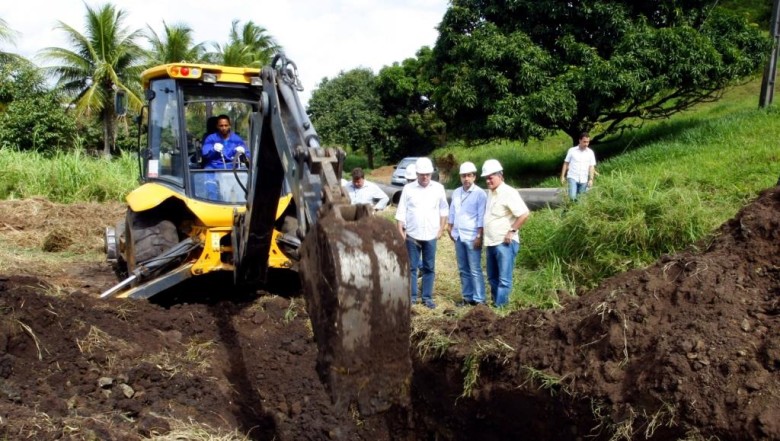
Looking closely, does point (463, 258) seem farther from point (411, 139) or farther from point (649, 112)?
point (411, 139)

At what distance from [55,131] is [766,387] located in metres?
26.4

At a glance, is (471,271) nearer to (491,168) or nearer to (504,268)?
(504,268)

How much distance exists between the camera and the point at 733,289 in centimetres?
446

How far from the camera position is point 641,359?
14.2 ft

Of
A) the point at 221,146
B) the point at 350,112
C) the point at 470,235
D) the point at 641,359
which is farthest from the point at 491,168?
the point at 350,112

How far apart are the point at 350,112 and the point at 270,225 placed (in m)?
35.4

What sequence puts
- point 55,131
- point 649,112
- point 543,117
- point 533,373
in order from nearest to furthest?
point 533,373
point 543,117
point 649,112
point 55,131

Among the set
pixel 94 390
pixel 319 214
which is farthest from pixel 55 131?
pixel 319 214

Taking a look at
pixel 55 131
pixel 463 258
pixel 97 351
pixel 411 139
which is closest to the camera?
pixel 97 351

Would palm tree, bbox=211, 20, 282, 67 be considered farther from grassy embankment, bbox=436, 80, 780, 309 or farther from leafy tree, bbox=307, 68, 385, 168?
grassy embankment, bbox=436, 80, 780, 309

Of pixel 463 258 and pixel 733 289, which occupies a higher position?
pixel 733 289

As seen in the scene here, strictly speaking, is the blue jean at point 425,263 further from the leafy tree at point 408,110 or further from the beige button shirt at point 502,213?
the leafy tree at point 408,110

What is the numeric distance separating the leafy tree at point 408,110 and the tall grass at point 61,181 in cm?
2245

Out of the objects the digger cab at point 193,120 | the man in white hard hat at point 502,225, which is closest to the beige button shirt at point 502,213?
the man in white hard hat at point 502,225
